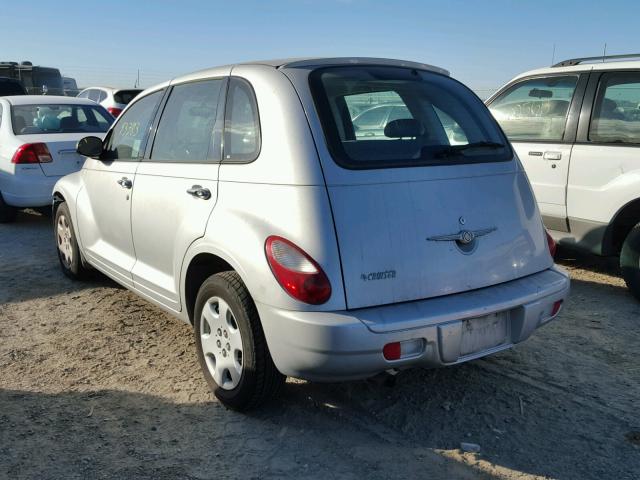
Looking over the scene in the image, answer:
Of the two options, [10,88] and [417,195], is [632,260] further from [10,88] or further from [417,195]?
[10,88]

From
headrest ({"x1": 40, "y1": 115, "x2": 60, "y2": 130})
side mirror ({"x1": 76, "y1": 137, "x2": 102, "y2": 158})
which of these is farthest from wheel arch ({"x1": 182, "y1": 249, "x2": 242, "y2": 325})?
headrest ({"x1": 40, "y1": 115, "x2": 60, "y2": 130})

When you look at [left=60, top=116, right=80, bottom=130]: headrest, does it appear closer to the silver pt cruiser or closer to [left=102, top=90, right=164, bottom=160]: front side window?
[left=102, top=90, right=164, bottom=160]: front side window

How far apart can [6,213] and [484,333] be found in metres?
6.94

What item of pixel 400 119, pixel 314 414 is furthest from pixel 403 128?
pixel 314 414

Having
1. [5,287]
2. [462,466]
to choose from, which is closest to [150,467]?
[462,466]

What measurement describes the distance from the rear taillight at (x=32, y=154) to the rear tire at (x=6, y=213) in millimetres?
685

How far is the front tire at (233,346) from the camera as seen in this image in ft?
10.2

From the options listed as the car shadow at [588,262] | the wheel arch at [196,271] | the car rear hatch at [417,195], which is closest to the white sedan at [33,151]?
the wheel arch at [196,271]

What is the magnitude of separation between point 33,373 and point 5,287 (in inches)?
77.8

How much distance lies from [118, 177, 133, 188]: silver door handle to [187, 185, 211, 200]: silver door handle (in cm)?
86

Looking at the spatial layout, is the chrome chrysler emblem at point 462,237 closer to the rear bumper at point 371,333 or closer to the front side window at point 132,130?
the rear bumper at point 371,333

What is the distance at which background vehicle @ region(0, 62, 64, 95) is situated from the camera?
A: 21.8 metres

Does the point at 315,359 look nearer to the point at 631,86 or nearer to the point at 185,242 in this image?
the point at 185,242

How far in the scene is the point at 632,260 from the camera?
5.14 m
